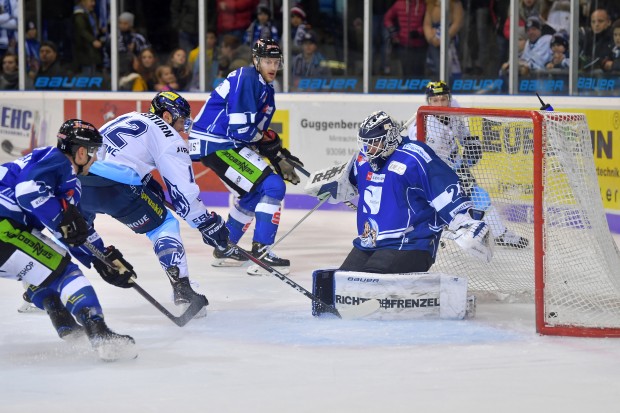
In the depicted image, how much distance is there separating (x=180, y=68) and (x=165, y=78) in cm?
14

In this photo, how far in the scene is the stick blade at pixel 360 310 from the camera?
14.4 feet

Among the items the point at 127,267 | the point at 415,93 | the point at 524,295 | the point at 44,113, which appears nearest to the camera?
the point at 127,267

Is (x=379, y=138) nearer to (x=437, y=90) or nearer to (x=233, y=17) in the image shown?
(x=437, y=90)

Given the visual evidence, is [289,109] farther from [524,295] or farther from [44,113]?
[524,295]

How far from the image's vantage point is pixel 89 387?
3.43 m

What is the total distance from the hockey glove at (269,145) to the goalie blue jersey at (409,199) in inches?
51.7

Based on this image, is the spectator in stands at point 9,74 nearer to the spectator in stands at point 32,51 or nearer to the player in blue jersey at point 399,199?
the spectator in stands at point 32,51

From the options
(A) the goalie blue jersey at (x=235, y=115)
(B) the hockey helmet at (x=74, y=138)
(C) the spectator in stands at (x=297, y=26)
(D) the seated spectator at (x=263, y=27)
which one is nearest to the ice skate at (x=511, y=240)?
(A) the goalie blue jersey at (x=235, y=115)

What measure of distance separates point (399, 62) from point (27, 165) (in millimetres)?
5005

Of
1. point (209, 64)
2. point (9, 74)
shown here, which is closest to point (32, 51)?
point (9, 74)

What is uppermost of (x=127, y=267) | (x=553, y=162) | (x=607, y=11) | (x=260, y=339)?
(x=607, y=11)

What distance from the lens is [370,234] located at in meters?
4.61

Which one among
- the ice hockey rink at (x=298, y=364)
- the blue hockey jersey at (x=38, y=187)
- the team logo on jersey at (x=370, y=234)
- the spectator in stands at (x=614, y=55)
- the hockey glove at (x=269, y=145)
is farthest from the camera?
the spectator in stands at (x=614, y=55)

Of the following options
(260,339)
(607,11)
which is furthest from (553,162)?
(607,11)
